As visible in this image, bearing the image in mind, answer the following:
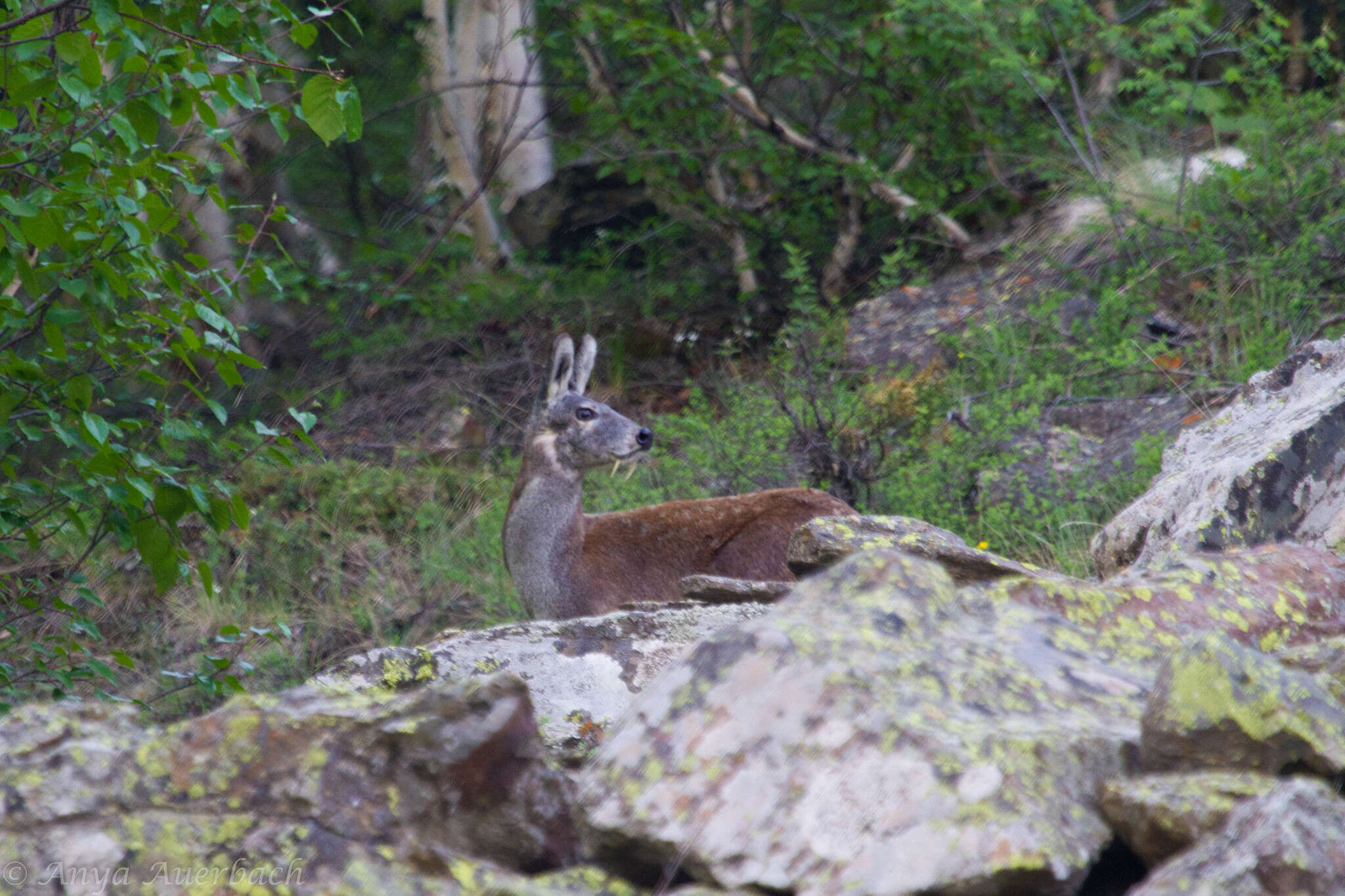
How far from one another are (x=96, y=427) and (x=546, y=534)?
3.13 m

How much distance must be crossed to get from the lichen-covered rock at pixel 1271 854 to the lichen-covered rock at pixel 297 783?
3.34 feet

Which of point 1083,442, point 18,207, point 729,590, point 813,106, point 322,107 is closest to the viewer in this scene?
point 18,207

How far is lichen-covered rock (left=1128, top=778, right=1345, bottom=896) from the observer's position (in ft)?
5.49

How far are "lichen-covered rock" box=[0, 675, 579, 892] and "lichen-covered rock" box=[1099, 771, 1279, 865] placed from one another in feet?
3.05

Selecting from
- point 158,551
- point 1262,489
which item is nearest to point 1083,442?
point 1262,489

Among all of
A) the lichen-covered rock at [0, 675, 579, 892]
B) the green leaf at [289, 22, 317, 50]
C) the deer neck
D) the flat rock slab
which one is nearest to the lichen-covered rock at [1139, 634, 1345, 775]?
the lichen-covered rock at [0, 675, 579, 892]

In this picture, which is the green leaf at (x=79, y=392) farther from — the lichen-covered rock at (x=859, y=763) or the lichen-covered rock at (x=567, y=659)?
the lichen-covered rock at (x=859, y=763)

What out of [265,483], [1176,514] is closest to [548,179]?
[265,483]

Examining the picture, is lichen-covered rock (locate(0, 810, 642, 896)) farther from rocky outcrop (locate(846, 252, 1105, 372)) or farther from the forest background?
rocky outcrop (locate(846, 252, 1105, 372))

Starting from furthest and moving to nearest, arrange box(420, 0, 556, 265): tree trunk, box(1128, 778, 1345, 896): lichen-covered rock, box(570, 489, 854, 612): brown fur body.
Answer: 1. box(420, 0, 556, 265): tree trunk
2. box(570, 489, 854, 612): brown fur body
3. box(1128, 778, 1345, 896): lichen-covered rock

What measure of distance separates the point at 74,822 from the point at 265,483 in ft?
25.7

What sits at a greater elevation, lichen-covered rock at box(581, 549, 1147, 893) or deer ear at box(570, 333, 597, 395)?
lichen-covered rock at box(581, 549, 1147, 893)

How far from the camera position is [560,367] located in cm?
702

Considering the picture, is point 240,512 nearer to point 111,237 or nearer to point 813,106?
point 111,237
